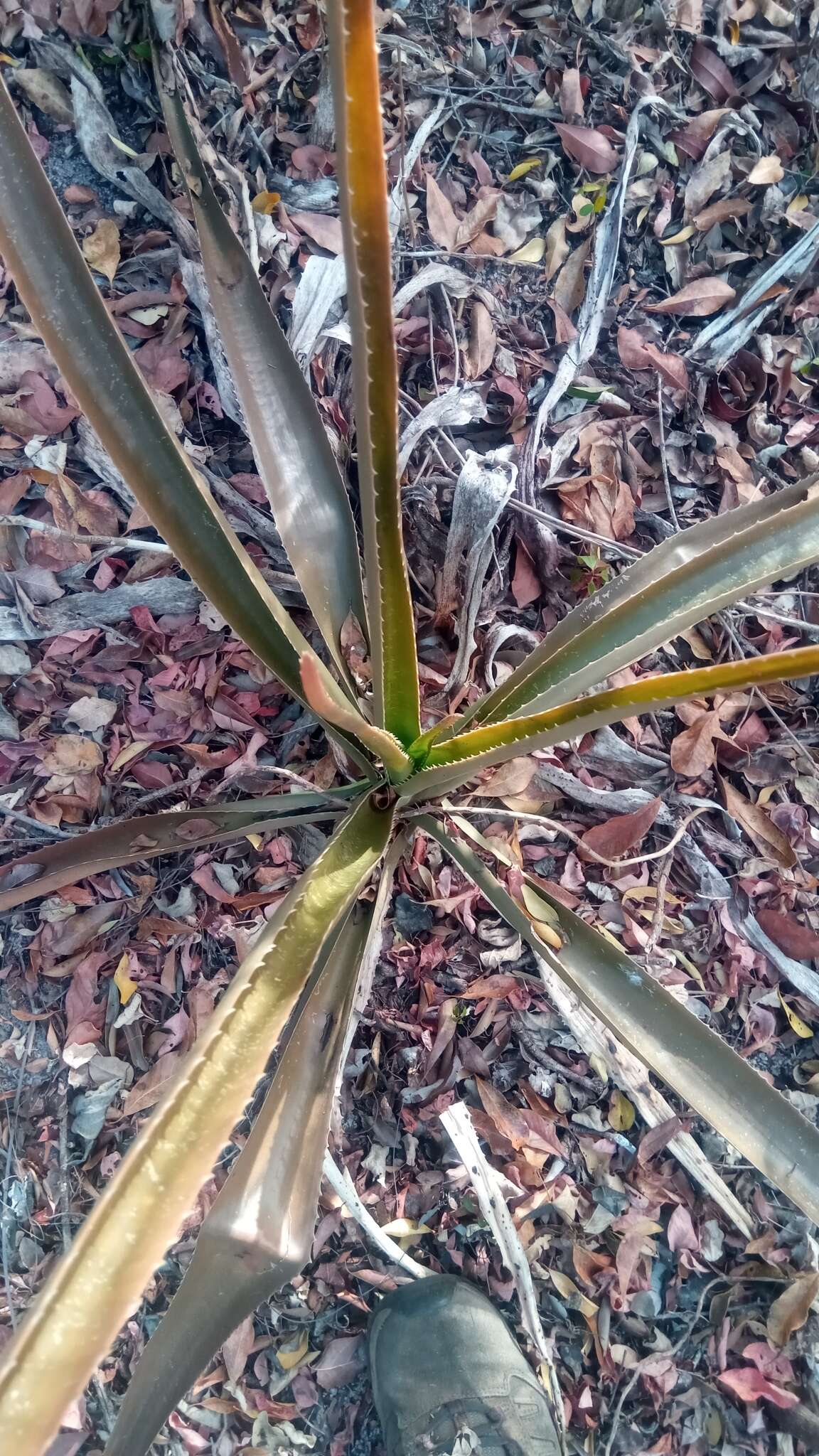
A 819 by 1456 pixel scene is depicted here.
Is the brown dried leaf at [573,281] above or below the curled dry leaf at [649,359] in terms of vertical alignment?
above

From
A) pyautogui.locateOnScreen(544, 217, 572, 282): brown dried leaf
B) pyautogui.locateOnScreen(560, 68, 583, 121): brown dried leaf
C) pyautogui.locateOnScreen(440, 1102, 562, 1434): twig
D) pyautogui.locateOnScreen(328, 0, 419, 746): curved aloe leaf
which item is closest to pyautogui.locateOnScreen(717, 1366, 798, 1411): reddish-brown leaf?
pyautogui.locateOnScreen(440, 1102, 562, 1434): twig

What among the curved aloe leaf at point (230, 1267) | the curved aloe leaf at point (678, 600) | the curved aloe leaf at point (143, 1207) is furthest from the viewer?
the curved aloe leaf at point (678, 600)

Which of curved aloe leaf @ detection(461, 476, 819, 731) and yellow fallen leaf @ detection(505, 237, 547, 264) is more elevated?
yellow fallen leaf @ detection(505, 237, 547, 264)

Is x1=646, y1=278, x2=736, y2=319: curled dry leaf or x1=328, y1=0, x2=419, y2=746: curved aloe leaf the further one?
x1=646, y1=278, x2=736, y2=319: curled dry leaf

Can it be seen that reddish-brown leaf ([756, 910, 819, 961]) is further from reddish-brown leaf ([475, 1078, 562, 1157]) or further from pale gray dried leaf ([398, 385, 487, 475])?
pale gray dried leaf ([398, 385, 487, 475])

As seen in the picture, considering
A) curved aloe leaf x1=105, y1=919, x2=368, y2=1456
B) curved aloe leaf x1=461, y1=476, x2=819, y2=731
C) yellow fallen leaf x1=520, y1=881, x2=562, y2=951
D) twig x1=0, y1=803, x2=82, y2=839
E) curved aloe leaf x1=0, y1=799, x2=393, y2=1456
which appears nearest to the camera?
curved aloe leaf x1=0, y1=799, x2=393, y2=1456

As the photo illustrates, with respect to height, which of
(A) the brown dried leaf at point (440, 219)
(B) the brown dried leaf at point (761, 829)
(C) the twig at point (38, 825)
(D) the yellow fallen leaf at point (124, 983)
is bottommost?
(B) the brown dried leaf at point (761, 829)

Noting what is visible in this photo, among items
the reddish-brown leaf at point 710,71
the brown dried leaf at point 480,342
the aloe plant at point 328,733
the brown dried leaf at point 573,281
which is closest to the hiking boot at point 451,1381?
the aloe plant at point 328,733

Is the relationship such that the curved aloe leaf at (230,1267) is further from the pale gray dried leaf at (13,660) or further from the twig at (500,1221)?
the pale gray dried leaf at (13,660)
